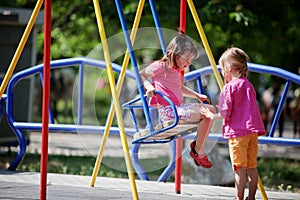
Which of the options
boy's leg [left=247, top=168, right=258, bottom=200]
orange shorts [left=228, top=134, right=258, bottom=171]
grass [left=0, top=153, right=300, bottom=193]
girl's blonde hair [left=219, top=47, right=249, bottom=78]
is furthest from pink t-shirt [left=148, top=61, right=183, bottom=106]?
grass [left=0, top=153, right=300, bottom=193]

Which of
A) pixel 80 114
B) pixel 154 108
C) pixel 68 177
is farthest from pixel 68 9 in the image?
pixel 154 108

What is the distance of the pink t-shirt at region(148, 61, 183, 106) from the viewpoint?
20.2ft

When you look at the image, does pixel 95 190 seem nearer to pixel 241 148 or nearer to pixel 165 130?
pixel 165 130

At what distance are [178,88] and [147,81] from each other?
1.62 feet

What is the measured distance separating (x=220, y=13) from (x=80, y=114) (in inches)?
157

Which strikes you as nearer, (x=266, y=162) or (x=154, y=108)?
(x=154, y=108)

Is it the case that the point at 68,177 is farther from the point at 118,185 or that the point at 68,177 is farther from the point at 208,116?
the point at 208,116

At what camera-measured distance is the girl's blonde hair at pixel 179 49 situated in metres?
6.07

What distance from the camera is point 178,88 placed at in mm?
6281

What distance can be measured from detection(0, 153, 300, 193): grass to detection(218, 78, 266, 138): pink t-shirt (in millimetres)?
3166

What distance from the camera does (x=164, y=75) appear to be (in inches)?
243

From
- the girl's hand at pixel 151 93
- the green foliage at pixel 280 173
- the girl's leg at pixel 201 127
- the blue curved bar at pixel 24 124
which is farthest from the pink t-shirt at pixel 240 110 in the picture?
the green foliage at pixel 280 173

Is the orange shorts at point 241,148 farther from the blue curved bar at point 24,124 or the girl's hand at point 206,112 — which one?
the blue curved bar at point 24,124

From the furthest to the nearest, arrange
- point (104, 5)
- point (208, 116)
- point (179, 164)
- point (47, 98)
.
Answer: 1. point (104, 5)
2. point (179, 164)
3. point (208, 116)
4. point (47, 98)
